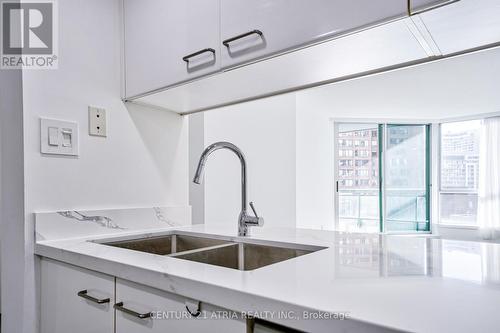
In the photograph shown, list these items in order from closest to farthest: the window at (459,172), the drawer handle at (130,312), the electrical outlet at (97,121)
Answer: the drawer handle at (130,312) → the electrical outlet at (97,121) → the window at (459,172)

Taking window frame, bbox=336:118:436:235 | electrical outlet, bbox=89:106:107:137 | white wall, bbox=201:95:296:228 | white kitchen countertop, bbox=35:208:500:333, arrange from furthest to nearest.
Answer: window frame, bbox=336:118:436:235 < white wall, bbox=201:95:296:228 < electrical outlet, bbox=89:106:107:137 < white kitchen countertop, bbox=35:208:500:333

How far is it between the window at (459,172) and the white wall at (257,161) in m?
2.58

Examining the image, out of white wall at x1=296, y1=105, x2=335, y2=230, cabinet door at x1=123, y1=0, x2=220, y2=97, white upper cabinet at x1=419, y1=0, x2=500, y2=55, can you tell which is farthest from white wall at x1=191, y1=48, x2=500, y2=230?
white upper cabinet at x1=419, y1=0, x2=500, y2=55

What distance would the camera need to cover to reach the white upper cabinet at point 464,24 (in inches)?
28.0

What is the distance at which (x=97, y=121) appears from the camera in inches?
54.3

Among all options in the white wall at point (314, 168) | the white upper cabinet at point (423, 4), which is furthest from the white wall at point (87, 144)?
the white wall at point (314, 168)

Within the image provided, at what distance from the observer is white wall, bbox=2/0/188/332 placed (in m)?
1.18

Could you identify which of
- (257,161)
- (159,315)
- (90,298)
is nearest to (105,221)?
(90,298)

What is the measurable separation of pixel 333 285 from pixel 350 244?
49cm

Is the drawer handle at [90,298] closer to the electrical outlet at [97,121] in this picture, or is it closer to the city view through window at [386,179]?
the electrical outlet at [97,121]

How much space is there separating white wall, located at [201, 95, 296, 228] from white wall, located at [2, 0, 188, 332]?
4.10ft

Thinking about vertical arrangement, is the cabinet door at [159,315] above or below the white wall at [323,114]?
below

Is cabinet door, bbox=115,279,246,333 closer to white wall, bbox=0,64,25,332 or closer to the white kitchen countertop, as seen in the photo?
the white kitchen countertop

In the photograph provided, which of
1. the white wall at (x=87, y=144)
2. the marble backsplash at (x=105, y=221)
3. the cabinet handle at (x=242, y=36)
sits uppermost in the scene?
the cabinet handle at (x=242, y=36)
